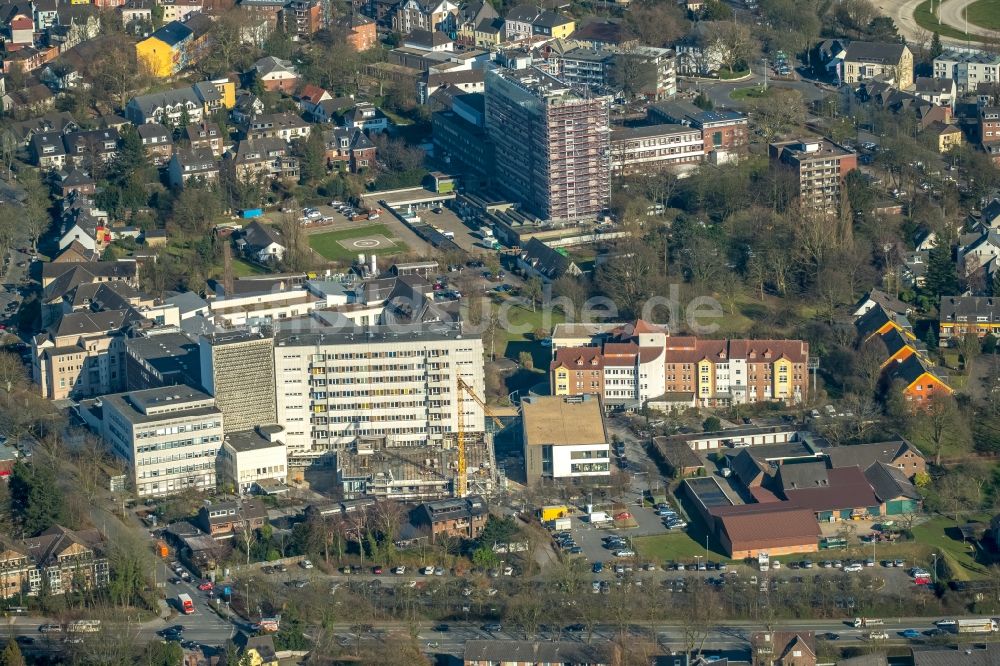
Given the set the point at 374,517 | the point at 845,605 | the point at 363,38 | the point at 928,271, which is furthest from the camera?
the point at 363,38

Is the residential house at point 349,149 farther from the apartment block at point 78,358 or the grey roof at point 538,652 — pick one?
the grey roof at point 538,652

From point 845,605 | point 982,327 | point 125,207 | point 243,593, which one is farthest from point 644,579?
point 125,207

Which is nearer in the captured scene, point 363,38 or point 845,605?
point 845,605

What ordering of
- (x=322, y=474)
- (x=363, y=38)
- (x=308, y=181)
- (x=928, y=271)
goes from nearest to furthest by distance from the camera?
(x=322, y=474), (x=928, y=271), (x=308, y=181), (x=363, y=38)

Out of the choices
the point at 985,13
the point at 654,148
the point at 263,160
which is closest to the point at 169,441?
the point at 263,160

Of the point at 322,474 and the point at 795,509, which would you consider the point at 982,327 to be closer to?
the point at 795,509

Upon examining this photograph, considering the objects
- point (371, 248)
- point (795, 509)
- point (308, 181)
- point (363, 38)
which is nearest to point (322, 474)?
point (795, 509)

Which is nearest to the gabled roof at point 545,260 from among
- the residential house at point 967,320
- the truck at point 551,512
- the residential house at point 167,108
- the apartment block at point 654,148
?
the apartment block at point 654,148

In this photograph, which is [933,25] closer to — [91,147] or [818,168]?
[818,168]
